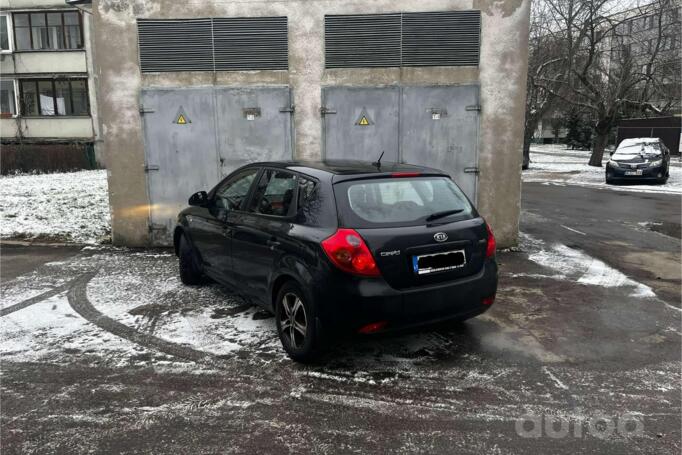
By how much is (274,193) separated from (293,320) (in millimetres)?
1147

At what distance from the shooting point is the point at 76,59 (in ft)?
89.8

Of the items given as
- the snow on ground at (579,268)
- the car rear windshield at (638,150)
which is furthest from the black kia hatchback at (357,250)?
the car rear windshield at (638,150)

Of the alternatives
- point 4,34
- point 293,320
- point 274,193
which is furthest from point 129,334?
point 4,34

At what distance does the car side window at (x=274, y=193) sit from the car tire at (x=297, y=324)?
66cm

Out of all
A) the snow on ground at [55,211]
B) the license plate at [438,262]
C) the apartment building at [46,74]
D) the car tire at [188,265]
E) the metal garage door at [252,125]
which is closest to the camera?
the license plate at [438,262]

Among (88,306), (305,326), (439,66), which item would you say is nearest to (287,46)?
(439,66)

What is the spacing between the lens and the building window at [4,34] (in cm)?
2744

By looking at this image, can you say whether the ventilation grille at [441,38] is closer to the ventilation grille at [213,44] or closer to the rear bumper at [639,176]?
the ventilation grille at [213,44]

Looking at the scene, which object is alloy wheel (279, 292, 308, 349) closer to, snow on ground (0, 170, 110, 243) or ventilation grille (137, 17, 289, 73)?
ventilation grille (137, 17, 289, 73)

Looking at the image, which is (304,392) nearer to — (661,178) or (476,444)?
(476,444)

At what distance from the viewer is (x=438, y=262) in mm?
3955

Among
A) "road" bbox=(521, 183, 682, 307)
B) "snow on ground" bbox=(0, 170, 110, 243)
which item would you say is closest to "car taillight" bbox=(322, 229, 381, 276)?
"road" bbox=(521, 183, 682, 307)

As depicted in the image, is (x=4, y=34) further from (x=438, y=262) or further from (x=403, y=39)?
(x=438, y=262)

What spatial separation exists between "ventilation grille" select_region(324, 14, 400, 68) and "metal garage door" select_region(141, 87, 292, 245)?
3.26 ft
